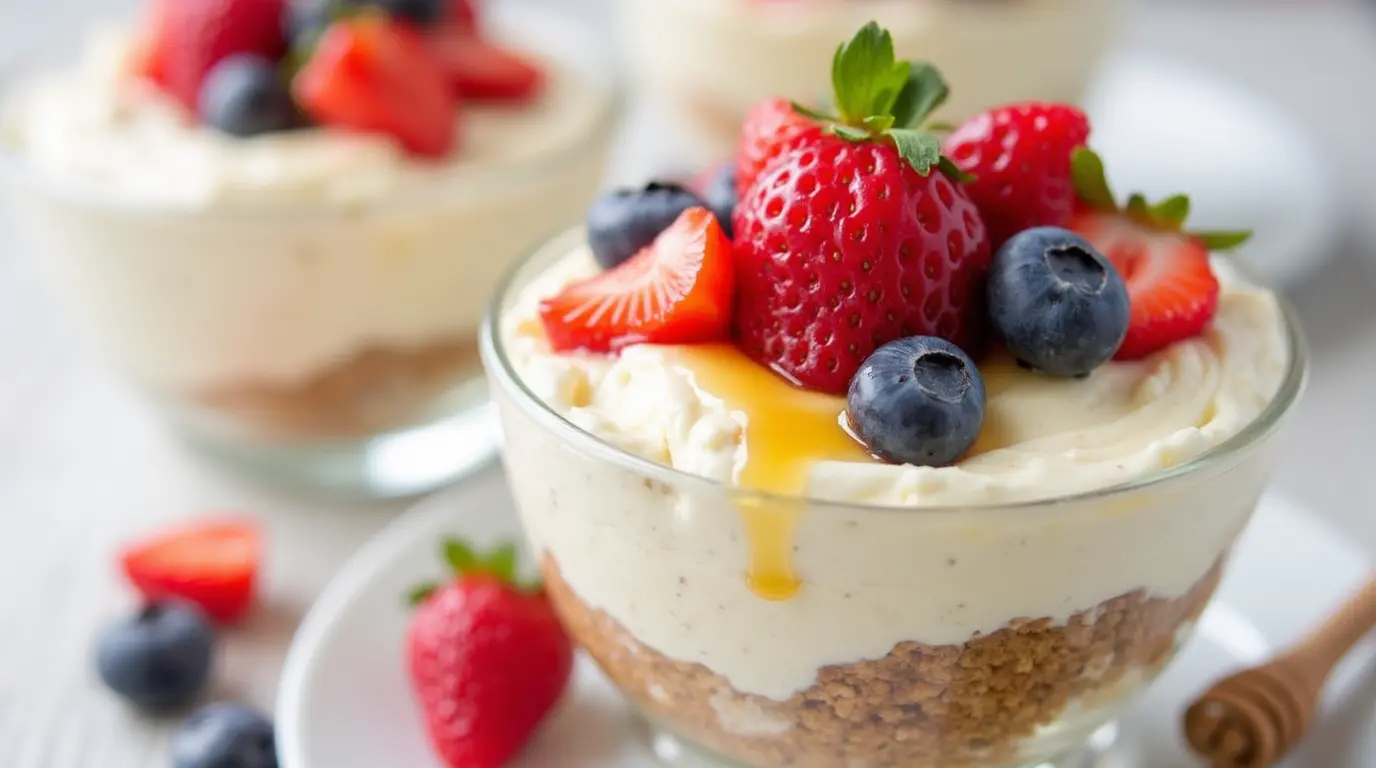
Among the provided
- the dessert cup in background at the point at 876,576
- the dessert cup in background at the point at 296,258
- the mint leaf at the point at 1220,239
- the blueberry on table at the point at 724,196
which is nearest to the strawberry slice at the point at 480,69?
the dessert cup in background at the point at 296,258

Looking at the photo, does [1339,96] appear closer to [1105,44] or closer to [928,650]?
[1105,44]

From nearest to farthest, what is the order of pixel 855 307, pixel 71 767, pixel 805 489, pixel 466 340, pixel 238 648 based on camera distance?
1. pixel 805 489
2. pixel 855 307
3. pixel 71 767
4. pixel 238 648
5. pixel 466 340

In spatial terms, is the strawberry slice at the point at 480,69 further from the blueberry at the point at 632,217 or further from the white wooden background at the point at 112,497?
the blueberry at the point at 632,217

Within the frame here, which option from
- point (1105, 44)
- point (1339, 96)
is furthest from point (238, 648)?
point (1339, 96)

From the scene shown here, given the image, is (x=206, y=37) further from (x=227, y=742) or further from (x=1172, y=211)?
(x=1172, y=211)

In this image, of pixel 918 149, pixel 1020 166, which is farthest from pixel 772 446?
pixel 1020 166

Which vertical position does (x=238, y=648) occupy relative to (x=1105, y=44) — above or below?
below

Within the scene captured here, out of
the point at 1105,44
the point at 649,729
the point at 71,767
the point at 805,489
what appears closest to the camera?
the point at 805,489

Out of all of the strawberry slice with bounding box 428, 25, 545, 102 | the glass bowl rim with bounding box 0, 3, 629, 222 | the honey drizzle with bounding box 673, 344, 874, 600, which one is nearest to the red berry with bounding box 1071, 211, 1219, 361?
the honey drizzle with bounding box 673, 344, 874, 600

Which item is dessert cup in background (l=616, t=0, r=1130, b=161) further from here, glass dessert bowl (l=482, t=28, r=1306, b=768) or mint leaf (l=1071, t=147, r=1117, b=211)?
glass dessert bowl (l=482, t=28, r=1306, b=768)
